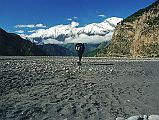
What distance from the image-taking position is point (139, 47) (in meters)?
159

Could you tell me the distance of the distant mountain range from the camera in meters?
150

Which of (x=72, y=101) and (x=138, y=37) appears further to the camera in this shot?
(x=138, y=37)

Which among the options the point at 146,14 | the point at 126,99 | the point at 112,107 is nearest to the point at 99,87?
the point at 126,99

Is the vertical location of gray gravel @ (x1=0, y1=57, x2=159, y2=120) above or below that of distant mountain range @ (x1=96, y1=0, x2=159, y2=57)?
below

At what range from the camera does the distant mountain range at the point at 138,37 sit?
14988cm

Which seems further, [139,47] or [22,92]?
[139,47]

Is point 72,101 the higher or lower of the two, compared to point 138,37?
lower

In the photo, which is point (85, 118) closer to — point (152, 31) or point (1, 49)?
point (152, 31)

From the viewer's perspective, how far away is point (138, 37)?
533 feet

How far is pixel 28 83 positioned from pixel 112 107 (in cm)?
591

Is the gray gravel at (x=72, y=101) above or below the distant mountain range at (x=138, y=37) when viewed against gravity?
below

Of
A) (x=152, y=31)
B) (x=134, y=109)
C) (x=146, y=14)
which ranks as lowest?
(x=134, y=109)

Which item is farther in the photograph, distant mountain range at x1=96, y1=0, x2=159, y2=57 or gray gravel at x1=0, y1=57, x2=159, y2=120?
distant mountain range at x1=96, y1=0, x2=159, y2=57

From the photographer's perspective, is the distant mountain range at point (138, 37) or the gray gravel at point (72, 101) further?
the distant mountain range at point (138, 37)
